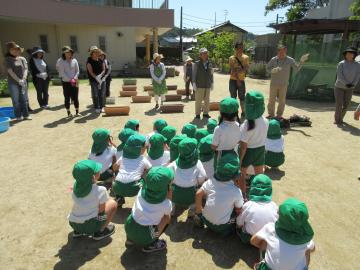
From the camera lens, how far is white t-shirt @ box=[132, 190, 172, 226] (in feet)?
9.68

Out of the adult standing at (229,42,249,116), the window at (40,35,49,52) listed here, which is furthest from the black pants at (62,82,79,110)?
the window at (40,35,49,52)

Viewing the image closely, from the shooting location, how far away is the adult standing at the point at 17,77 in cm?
804

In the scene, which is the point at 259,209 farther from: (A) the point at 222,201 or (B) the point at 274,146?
(B) the point at 274,146

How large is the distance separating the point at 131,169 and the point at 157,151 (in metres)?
0.48

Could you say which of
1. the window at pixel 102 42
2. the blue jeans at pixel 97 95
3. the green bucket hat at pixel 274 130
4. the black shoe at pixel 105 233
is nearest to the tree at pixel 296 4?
the window at pixel 102 42

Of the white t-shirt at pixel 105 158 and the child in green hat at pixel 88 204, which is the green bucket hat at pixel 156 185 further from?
the white t-shirt at pixel 105 158

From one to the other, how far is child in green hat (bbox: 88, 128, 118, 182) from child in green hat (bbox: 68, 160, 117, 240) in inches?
36.3

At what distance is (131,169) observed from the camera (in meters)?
3.82

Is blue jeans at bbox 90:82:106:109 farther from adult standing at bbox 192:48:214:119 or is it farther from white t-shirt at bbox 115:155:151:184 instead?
white t-shirt at bbox 115:155:151:184

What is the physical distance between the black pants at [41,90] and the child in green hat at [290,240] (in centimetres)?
927

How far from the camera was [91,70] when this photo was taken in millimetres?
8844

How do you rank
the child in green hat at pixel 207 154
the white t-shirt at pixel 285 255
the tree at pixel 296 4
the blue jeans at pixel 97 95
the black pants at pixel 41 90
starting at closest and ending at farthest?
the white t-shirt at pixel 285 255 < the child in green hat at pixel 207 154 < the blue jeans at pixel 97 95 < the black pants at pixel 41 90 < the tree at pixel 296 4

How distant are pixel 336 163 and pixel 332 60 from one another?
7.56m

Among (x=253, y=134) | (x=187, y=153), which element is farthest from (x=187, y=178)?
(x=253, y=134)
